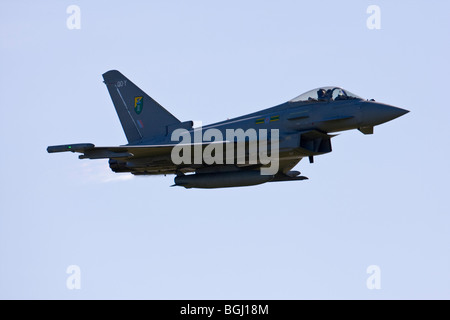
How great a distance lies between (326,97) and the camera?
24641mm

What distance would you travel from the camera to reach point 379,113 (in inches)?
944

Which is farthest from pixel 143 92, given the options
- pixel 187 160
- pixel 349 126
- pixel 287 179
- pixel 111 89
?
pixel 349 126

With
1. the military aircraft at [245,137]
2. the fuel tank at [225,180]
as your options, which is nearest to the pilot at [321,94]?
the military aircraft at [245,137]

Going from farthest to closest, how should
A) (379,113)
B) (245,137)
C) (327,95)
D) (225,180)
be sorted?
(225,180), (245,137), (327,95), (379,113)

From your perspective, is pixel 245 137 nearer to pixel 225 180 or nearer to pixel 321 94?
pixel 225 180

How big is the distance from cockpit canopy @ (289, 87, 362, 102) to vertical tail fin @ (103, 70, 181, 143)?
162 inches

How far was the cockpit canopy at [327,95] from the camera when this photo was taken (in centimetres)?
2450

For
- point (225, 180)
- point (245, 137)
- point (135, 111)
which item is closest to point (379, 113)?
point (245, 137)

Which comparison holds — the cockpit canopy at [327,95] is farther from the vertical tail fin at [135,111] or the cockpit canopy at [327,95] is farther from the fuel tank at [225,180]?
the vertical tail fin at [135,111]

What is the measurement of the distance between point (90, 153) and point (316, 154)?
20.2 ft

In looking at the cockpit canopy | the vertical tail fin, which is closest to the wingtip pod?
the vertical tail fin

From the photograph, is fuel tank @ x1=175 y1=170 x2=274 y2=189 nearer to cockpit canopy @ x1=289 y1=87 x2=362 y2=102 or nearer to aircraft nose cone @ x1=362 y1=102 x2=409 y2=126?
cockpit canopy @ x1=289 y1=87 x2=362 y2=102

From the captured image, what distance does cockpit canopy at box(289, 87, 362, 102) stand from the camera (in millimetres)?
24500

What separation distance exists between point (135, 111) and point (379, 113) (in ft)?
25.0
